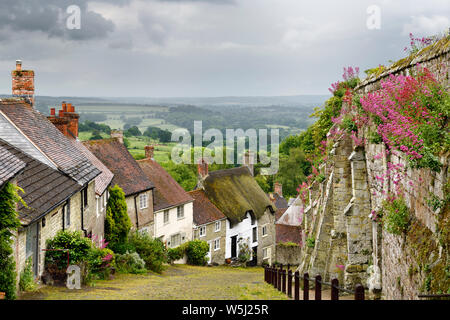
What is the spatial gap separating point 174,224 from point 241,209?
807 cm

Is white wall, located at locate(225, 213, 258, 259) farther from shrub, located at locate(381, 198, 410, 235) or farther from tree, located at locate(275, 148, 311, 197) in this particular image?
tree, located at locate(275, 148, 311, 197)

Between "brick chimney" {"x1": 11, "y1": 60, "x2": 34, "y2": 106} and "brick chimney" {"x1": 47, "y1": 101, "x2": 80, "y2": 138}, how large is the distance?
10.8 feet

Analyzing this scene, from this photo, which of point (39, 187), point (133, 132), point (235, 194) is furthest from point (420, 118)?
point (133, 132)

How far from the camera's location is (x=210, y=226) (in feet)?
124

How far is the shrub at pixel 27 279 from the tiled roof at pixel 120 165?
1526cm

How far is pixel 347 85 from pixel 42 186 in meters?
12.2

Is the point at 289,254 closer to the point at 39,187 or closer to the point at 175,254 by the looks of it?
the point at 175,254

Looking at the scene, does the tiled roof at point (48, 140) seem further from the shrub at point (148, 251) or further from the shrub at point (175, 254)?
the shrub at point (175, 254)

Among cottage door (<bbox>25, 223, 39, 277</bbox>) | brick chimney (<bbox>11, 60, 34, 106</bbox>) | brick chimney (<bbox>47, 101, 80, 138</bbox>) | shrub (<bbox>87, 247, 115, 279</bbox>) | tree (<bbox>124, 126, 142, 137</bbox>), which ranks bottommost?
shrub (<bbox>87, 247, 115, 279</bbox>)

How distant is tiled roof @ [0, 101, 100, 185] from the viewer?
17969mm

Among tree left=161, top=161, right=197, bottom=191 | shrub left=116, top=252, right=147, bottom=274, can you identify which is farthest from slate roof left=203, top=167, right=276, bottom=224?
tree left=161, top=161, right=197, bottom=191
